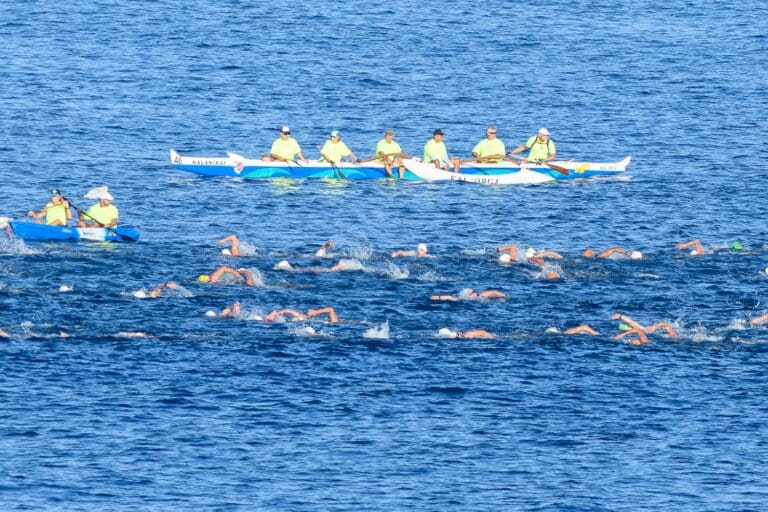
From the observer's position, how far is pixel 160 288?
5338 centimetres

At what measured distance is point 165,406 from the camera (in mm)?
44656

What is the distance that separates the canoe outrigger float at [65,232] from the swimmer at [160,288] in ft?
20.9

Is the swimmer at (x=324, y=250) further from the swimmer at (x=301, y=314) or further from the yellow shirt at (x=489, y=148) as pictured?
the yellow shirt at (x=489, y=148)

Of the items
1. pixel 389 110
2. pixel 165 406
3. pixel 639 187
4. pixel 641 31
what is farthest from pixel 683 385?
pixel 641 31

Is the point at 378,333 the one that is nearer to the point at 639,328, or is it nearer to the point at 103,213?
the point at 639,328

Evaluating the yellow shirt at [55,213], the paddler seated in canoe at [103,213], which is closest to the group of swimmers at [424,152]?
the paddler seated in canoe at [103,213]

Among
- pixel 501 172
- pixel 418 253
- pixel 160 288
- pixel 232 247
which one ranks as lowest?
pixel 160 288

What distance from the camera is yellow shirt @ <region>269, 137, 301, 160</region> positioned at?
7119cm

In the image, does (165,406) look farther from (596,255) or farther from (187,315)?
(596,255)

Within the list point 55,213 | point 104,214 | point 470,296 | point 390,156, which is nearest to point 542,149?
point 390,156

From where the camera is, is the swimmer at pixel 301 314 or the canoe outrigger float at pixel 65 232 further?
the canoe outrigger float at pixel 65 232

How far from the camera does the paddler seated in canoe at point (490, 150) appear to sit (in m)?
71.9

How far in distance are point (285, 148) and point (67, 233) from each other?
14033mm

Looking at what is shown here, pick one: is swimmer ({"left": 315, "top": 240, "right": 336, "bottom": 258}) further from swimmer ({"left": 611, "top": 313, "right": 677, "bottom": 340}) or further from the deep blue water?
swimmer ({"left": 611, "top": 313, "right": 677, "bottom": 340})
